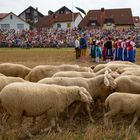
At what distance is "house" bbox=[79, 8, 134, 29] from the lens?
237ft

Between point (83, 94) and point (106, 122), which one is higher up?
point (83, 94)

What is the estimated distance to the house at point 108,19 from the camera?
72.4 meters

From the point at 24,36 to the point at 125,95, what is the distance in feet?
127

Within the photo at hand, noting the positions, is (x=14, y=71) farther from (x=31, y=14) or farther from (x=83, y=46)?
(x=31, y=14)

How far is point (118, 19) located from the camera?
74.1 meters

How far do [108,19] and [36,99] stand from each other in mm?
67843

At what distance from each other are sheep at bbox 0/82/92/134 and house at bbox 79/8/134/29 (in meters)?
64.5

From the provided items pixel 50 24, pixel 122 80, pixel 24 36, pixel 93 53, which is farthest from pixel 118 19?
pixel 122 80

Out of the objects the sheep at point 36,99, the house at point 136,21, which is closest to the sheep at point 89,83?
the sheep at point 36,99

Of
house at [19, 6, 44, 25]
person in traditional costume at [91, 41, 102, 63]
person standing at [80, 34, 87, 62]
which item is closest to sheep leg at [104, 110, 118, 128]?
person in traditional costume at [91, 41, 102, 63]

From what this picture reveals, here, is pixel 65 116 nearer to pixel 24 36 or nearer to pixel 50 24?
pixel 24 36

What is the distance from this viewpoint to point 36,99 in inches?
277

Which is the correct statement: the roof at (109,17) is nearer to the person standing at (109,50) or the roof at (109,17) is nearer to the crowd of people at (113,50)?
the crowd of people at (113,50)

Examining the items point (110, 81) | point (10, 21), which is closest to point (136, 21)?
point (10, 21)
